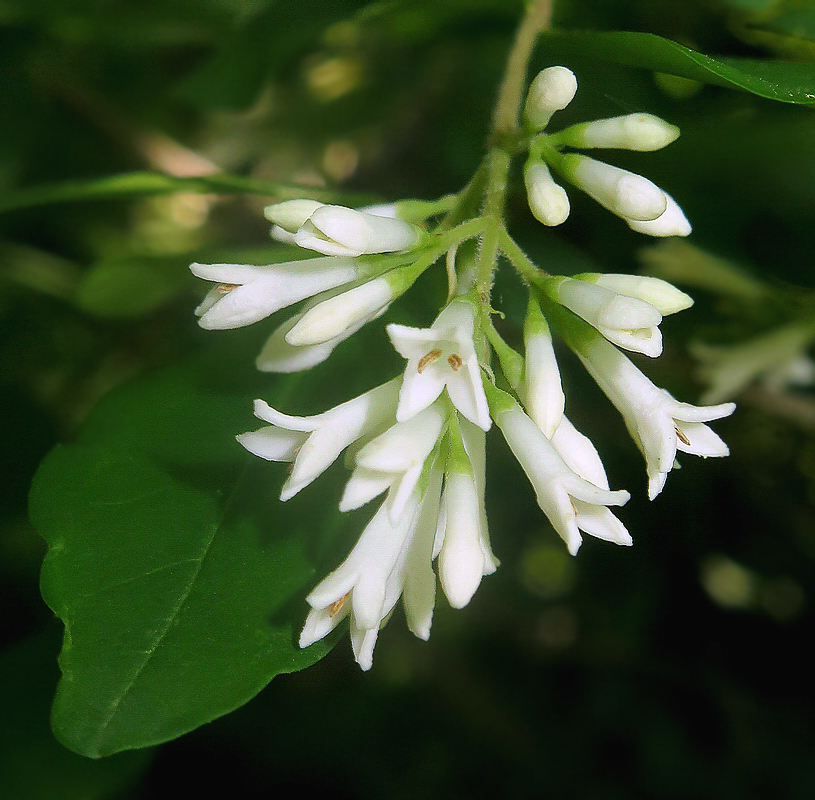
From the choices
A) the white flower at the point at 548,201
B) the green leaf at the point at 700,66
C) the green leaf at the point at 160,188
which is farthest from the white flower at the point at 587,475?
the green leaf at the point at 160,188

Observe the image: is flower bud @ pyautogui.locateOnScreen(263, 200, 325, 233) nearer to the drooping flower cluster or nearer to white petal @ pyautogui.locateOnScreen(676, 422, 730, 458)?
the drooping flower cluster

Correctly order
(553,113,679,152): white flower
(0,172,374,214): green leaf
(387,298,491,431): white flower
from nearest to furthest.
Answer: (387,298,491,431): white flower < (553,113,679,152): white flower < (0,172,374,214): green leaf

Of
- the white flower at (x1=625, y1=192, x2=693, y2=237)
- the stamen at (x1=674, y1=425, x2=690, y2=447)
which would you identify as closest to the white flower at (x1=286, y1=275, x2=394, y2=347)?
the white flower at (x1=625, y1=192, x2=693, y2=237)

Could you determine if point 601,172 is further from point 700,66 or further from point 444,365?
point 444,365

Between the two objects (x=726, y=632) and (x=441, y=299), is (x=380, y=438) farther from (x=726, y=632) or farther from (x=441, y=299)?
(x=726, y=632)

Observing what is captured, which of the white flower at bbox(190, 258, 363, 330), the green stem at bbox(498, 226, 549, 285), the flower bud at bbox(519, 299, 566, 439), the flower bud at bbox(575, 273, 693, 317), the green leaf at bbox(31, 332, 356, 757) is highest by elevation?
the flower bud at bbox(575, 273, 693, 317)

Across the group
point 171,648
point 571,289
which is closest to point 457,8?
point 571,289
